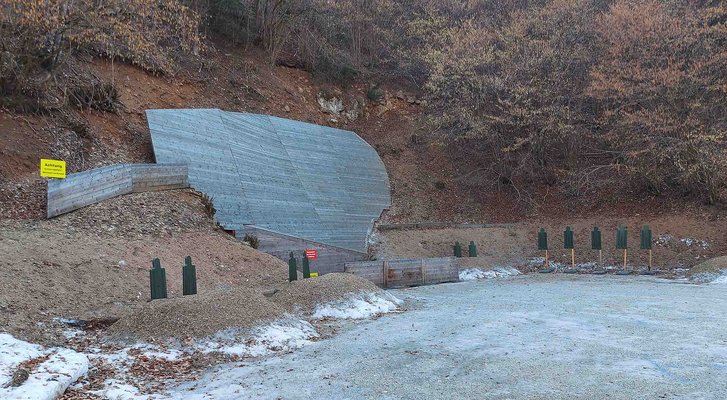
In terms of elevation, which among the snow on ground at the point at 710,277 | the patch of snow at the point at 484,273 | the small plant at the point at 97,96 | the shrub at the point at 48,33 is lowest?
the patch of snow at the point at 484,273

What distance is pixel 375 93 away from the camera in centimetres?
3042

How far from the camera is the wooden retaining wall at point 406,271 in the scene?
1396 centimetres

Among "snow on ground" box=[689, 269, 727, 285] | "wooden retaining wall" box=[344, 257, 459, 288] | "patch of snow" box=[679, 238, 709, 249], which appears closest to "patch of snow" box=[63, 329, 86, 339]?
"wooden retaining wall" box=[344, 257, 459, 288]

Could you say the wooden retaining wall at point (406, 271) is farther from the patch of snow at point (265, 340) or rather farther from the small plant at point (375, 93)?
the small plant at point (375, 93)

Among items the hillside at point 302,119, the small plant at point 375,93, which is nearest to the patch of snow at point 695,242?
the hillside at point 302,119

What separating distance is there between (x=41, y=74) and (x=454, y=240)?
47.2ft

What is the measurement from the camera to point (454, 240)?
2011cm

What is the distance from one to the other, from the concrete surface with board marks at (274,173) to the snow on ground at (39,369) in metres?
8.30

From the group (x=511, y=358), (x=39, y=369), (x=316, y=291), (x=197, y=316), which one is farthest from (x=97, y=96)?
(x=511, y=358)

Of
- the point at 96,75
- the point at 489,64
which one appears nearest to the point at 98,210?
the point at 96,75

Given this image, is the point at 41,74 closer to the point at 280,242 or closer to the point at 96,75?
the point at 96,75

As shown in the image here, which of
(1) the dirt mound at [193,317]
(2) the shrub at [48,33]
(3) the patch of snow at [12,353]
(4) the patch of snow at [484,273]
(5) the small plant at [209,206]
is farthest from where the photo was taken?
(4) the patch of snow at [484,273]

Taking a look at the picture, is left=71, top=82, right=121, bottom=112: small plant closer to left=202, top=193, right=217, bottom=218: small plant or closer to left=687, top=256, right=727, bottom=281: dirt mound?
left=202, top=193, right=217, bottom=218: small plant

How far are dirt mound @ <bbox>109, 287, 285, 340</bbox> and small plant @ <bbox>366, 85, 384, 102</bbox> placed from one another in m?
23.6
